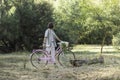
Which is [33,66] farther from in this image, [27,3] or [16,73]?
[27,3]

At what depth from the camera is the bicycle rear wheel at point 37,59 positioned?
14.3 m

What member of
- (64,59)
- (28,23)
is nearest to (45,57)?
(64,59)

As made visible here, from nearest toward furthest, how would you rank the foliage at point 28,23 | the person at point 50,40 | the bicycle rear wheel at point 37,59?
1. the bicycle rear wheel at point 37,59
2. the person at point 50,40
3. the foliage at point 28,23

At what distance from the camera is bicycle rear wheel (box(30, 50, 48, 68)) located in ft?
47.0

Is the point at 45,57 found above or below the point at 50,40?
below

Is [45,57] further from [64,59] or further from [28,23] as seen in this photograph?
[28,23]

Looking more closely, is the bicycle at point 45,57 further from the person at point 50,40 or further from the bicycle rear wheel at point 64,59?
the person at point 50,40

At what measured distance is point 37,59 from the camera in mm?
14367

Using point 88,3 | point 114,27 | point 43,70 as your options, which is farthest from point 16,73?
point 114,27

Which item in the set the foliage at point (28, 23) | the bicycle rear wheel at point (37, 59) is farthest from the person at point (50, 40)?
the foliage at point (28, 23)

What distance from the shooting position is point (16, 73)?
1247cm

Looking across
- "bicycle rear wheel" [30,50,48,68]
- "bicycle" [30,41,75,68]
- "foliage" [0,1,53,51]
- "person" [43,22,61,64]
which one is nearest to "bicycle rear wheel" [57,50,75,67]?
"bicycle" [30,41,75,68]

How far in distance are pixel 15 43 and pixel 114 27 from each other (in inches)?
296

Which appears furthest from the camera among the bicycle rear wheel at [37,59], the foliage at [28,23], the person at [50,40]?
the foliage at [28,23]
